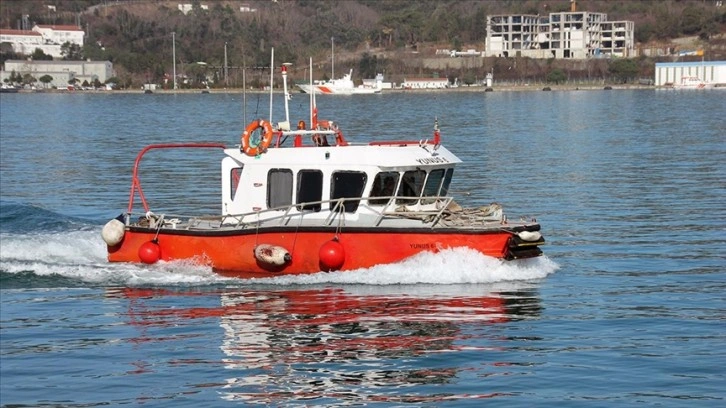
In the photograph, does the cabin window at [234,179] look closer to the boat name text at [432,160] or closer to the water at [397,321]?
the water at [397,321]

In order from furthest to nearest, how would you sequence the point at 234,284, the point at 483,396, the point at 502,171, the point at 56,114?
the point at 56,114, the point at 502,171, the point at 234,284, the point at 483,396

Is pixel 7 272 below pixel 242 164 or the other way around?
below

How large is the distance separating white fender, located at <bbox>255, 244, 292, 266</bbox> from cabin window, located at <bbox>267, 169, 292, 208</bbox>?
110 cm

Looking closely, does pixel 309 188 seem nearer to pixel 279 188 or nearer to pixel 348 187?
pixel 279 188

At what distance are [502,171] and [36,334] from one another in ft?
91.0

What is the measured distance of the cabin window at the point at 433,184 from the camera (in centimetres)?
2319

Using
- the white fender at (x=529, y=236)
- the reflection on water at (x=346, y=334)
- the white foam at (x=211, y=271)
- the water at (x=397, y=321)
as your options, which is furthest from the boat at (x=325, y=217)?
the reflection on water at (x=346, y=334)

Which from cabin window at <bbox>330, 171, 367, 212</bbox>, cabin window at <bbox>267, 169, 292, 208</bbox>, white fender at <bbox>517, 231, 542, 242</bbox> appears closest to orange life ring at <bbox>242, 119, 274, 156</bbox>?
cabin window at <bbox>267, 169, 292, 208</bbox>

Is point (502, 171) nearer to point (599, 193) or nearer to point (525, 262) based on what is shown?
point (599, 193)

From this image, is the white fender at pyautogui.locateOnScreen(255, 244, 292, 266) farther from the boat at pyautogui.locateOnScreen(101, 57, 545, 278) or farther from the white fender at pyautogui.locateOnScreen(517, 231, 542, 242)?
the white fender at pyautogui.locateOnScreen(517, 231, 542, 242)

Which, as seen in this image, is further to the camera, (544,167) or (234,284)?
(544,167)

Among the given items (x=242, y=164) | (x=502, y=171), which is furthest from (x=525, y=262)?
(x=502, y=171)

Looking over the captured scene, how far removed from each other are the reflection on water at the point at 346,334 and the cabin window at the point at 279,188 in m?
1.86

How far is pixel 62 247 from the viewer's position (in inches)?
1059
